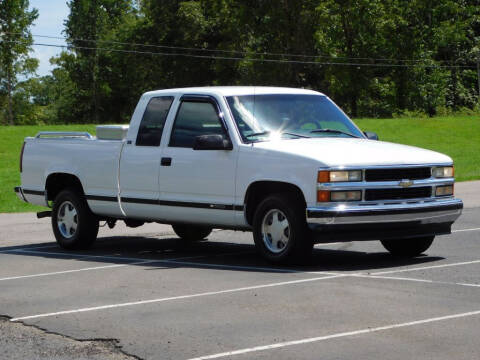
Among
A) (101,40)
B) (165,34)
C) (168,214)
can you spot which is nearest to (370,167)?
(168,214)

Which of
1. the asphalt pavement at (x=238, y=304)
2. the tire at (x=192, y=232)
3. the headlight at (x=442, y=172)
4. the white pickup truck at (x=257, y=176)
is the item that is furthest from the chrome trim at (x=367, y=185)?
the tire at (x=192, y=232)

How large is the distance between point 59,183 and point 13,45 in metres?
79.8

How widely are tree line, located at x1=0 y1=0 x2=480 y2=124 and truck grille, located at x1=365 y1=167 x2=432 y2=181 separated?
55.2 metres

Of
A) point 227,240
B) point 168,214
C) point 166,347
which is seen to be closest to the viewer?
point 166,347

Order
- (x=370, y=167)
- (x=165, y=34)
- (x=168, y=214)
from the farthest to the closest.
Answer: (x=165, y=34) → (x=168, y=214) → (x=370, y=167)

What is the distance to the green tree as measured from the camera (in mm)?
90688

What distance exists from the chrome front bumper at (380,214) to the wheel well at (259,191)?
24.5 inches

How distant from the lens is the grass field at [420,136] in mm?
37822

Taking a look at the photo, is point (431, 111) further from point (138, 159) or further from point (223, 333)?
point (223, 333)

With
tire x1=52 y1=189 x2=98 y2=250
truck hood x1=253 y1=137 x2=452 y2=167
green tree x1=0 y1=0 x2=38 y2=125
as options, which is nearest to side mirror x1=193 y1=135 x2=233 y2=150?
truck hood x1=253 y1=137 x2=452 y2=167

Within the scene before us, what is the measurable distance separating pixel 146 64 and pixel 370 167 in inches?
2906

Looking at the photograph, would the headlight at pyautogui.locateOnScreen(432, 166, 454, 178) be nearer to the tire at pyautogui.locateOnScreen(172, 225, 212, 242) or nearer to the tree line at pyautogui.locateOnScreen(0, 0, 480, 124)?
the tire at pyautogui.locateOnScreen(172, 225, 212, 242)

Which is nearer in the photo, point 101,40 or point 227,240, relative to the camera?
point 227,240

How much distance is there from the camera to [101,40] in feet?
308
